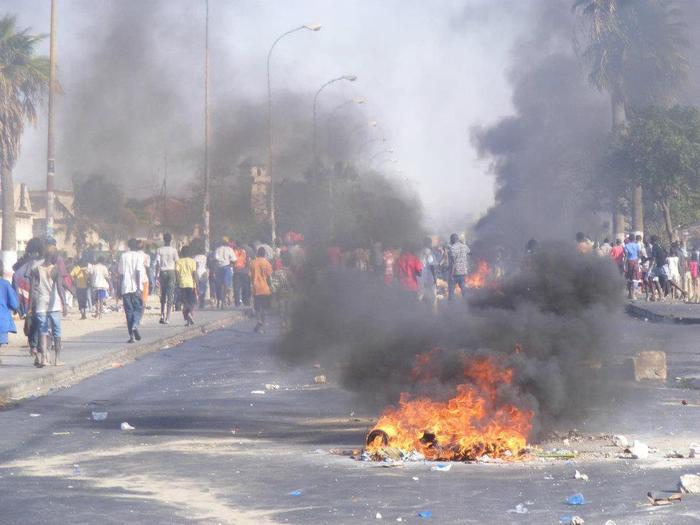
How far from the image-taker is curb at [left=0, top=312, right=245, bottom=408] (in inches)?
601

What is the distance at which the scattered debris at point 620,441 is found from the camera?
10.1m

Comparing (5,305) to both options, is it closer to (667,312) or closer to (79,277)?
(79,277)

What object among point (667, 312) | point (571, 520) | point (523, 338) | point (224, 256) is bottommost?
point (571, 520)

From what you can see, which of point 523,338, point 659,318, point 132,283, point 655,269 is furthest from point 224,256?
point 523,338

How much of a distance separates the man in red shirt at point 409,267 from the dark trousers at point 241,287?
36.0ft

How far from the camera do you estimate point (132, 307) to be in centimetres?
2267

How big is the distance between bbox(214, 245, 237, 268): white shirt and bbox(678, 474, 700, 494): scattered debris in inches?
1062

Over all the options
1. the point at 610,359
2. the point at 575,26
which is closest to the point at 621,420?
the point at 610,359

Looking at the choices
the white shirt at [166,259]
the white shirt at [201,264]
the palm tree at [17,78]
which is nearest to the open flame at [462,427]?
the white shirt at [166,259]

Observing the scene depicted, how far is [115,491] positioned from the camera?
8.30 m

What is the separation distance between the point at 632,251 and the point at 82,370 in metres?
20.2

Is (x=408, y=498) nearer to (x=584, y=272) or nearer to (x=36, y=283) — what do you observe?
(x=584, y=272)

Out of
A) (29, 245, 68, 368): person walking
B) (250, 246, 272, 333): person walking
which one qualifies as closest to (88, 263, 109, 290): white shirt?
(250, 246, 272, 333): person walking

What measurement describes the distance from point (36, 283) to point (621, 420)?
910cm
